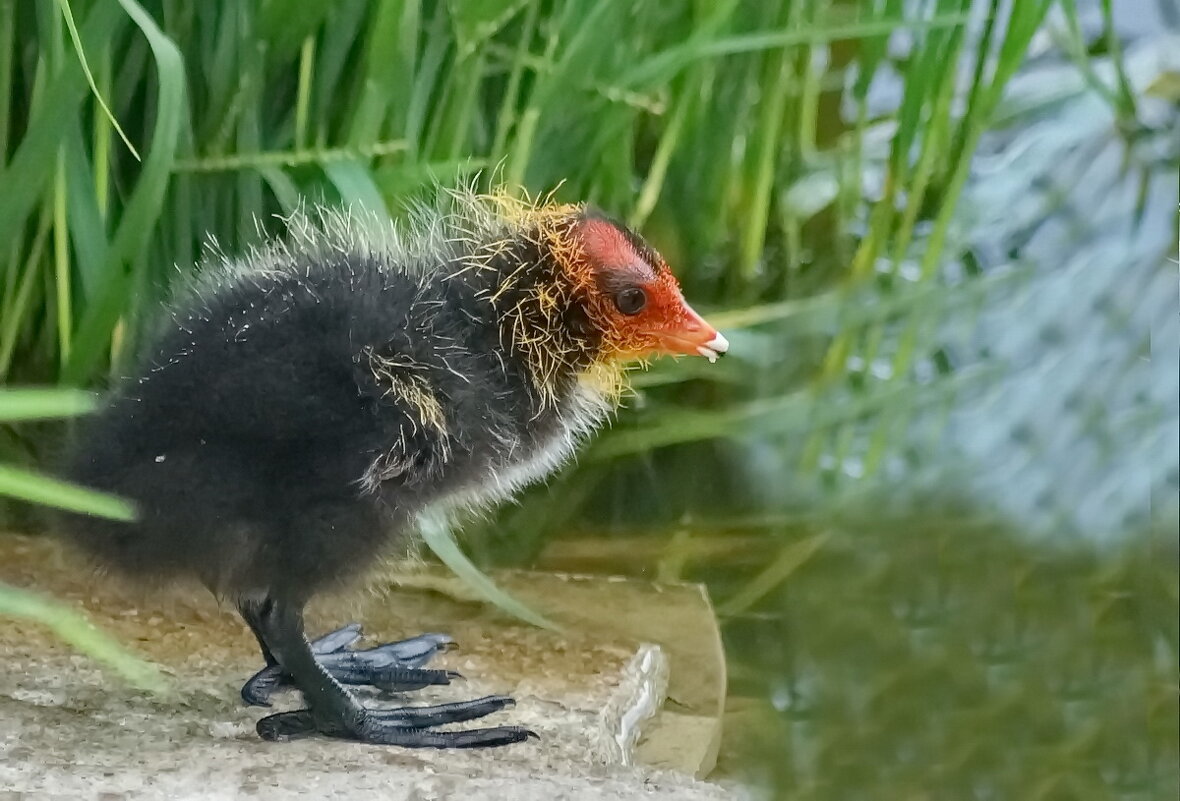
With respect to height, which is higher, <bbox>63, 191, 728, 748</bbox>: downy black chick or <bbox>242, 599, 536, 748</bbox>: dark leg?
<bbox>63, 191, 728, 748</bbox>: downy black chick

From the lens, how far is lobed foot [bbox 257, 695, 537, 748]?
0.77 metres

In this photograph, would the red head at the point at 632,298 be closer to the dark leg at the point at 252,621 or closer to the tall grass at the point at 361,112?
the tall grass at the point at 361,112

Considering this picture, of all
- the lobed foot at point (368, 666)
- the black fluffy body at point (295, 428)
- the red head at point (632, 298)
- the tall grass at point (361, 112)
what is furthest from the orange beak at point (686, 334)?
the lobed foot at point (368, 666)

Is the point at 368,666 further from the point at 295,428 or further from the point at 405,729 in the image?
the point at 295,428

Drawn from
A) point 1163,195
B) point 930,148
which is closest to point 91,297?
point 930,148

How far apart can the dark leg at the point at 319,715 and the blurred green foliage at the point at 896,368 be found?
28 centimetres

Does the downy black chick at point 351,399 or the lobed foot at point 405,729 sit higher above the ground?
the downy black chick at point 351,399

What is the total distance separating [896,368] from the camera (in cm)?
110

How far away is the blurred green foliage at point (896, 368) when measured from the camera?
993 mm

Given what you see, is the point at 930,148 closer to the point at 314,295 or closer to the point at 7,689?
the point at 314,295

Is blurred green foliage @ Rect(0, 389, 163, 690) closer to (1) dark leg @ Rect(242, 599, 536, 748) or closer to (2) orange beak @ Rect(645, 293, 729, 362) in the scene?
(1) dark leg @ Rect(242, 599, 536, 748)

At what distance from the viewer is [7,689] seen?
79 centimetres

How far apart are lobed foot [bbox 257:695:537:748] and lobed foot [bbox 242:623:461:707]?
0.07 m

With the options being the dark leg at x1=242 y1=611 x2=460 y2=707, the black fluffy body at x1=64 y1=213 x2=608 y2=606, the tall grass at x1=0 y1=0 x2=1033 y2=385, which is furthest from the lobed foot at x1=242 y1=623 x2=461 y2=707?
the tall grass at x1=0 y1=0 x2=1033 y2=385
